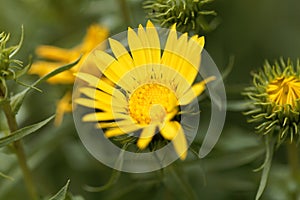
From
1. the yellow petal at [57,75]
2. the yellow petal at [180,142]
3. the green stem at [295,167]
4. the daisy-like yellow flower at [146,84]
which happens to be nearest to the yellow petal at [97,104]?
the daisy-like yellow flower at [146,84]

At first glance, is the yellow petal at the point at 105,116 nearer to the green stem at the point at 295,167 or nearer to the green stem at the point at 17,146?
the green stem at the point at 17,146

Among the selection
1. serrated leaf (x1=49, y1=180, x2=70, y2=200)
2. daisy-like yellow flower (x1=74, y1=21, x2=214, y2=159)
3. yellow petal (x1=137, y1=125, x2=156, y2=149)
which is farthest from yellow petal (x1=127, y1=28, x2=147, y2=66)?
serrated leaf (x1=49, y1=180, x2=70, y2=200)

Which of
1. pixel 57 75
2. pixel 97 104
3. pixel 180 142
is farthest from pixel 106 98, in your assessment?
pixel 57 75

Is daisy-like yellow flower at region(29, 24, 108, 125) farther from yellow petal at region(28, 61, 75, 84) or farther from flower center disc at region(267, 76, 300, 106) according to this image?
flower center disc at region(267, 76, 300, 106)

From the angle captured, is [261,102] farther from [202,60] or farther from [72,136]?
[72,136]

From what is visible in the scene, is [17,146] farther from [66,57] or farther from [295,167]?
[295,167]

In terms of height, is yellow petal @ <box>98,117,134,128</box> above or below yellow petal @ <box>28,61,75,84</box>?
below

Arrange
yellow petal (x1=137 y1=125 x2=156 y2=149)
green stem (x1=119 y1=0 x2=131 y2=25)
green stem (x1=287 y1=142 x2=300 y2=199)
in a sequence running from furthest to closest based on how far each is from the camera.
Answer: green stem (x1=119 y1=0 x2=131 y2=25)
green stem (x1=287 y1=142 x2=300 y2=199)
yellow petal (x1=137 y1=125 x2=156 y2=149)
